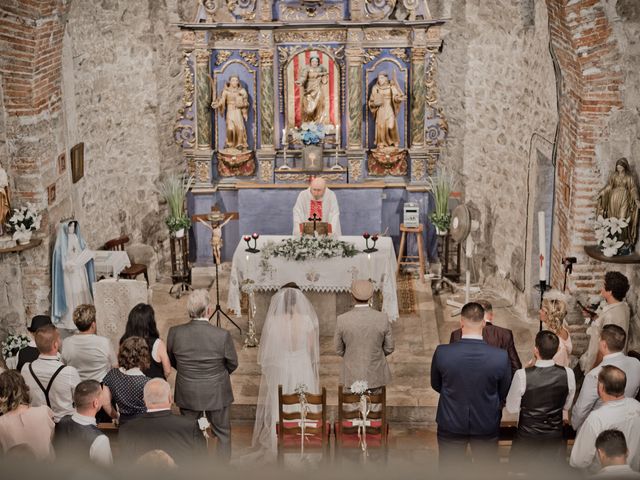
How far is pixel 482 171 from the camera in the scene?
1318cm

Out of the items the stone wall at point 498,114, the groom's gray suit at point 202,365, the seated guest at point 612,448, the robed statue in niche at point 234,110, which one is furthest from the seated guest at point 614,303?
the robed statue in niche at point 234,110

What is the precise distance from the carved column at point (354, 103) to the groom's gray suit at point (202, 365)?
7.10 m

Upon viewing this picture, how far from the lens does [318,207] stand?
1188 cm

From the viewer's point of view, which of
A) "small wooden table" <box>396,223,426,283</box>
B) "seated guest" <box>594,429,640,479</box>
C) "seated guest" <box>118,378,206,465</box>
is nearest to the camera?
"seated guest" <box>594,429,640,479</box>

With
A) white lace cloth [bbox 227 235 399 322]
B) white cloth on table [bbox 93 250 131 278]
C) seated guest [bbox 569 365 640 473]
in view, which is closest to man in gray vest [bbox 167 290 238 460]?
seated guest [bbox 569 365 640 473]

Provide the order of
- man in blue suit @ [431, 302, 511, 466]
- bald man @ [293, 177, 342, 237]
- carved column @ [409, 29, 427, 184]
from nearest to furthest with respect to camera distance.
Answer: man in blue suit @ [431, 302, 511, 466] < bald man @ [293, 177, 342, 237] < carved column @ [409, 29, 427, 184]

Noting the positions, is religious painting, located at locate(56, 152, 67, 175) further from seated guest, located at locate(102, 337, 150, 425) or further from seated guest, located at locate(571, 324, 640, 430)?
seated guest, located at locate(571, 324, 640, 430)

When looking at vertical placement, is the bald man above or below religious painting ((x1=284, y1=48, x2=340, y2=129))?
below

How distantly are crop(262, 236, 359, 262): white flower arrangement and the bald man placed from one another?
1160 millimetres

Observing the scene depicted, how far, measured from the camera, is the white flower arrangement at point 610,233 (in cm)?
819

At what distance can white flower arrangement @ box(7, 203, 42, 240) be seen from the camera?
29.1ft

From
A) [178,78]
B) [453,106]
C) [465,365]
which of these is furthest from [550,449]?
[178,78]

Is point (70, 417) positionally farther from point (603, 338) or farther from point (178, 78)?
point (178, 78)

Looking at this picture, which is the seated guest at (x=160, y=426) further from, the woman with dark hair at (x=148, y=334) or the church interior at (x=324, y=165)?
the church interior at (x=324, y=165)
